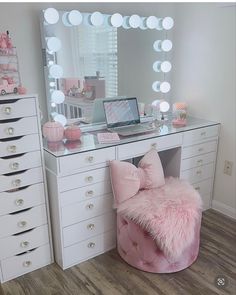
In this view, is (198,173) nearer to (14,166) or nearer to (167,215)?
(167,215)

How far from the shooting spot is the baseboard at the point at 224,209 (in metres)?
2.53

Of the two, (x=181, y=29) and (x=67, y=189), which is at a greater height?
(x=181, y=29)

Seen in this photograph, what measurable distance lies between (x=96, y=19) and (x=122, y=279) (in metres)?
1.76

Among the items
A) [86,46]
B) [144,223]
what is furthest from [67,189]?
[86,46]

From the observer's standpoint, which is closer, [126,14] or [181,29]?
[126,14]

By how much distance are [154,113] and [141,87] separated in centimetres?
25

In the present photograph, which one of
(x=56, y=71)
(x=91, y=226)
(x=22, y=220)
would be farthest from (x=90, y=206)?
(x=56, y=71)

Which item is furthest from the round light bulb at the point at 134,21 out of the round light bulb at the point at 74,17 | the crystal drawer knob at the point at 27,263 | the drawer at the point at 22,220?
the crystal drawer knob at the point at 27,263

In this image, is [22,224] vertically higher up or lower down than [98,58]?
lower down

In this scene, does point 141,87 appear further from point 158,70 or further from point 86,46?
point 86,46

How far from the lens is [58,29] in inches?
78.6

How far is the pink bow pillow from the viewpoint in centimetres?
189

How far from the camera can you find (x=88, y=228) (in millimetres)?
1959

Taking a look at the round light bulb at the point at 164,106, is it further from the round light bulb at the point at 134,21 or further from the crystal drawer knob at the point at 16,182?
the crystal drawer knob at the point at 16,182
